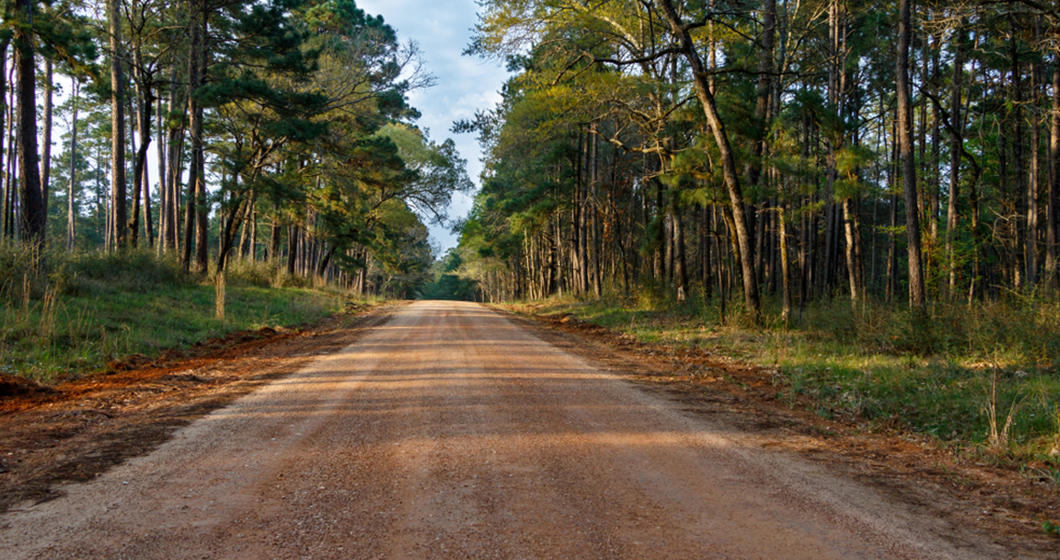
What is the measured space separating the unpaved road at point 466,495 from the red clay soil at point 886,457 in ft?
0.88

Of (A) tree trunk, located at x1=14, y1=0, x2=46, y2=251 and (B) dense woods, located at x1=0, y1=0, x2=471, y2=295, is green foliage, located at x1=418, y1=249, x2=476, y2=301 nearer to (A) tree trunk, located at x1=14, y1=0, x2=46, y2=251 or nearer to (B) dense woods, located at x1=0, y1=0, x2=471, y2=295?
(B) dense woods, located at x1=0, y1=0, x2=471, y2=295

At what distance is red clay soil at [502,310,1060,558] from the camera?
310 cm

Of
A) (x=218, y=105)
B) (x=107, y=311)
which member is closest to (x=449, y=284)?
(x=218, y=105)

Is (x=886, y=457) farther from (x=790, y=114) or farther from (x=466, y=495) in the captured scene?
(x=790, y=114)

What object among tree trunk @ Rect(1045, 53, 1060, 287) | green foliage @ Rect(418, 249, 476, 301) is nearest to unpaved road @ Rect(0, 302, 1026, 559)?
tree trunk @ Rect(1045, 53, 1060, 287)

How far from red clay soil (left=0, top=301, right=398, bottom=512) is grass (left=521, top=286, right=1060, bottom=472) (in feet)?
19.9

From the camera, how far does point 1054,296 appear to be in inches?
348

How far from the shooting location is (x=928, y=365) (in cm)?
→ 719

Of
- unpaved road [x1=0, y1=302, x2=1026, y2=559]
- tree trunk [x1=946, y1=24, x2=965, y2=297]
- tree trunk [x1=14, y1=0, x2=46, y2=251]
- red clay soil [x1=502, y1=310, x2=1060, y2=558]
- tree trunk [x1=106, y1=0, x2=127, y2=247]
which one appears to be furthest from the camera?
tree trunk [x1=106, y1=0, x2=127, y2=247]

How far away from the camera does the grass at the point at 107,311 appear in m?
7.41

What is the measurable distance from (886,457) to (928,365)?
3.82 meters

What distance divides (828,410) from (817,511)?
299 cm

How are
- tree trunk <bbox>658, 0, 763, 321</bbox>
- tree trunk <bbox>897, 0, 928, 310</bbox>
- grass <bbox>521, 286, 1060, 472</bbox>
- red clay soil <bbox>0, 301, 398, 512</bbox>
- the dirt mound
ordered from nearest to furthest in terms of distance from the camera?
red clay soil <bbox>0, 301, 398, 512</bbox> → grass <bbox>521, 286, 1060, 472</bbox> → the dirt mound → tree trunk <bbox>897, 0, 928, 310</bbox> → tree trunk <bbox>658, 0, 763, 321</bbox>

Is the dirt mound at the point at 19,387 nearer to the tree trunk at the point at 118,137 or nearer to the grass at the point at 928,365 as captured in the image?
the grass at the point at 928,365
